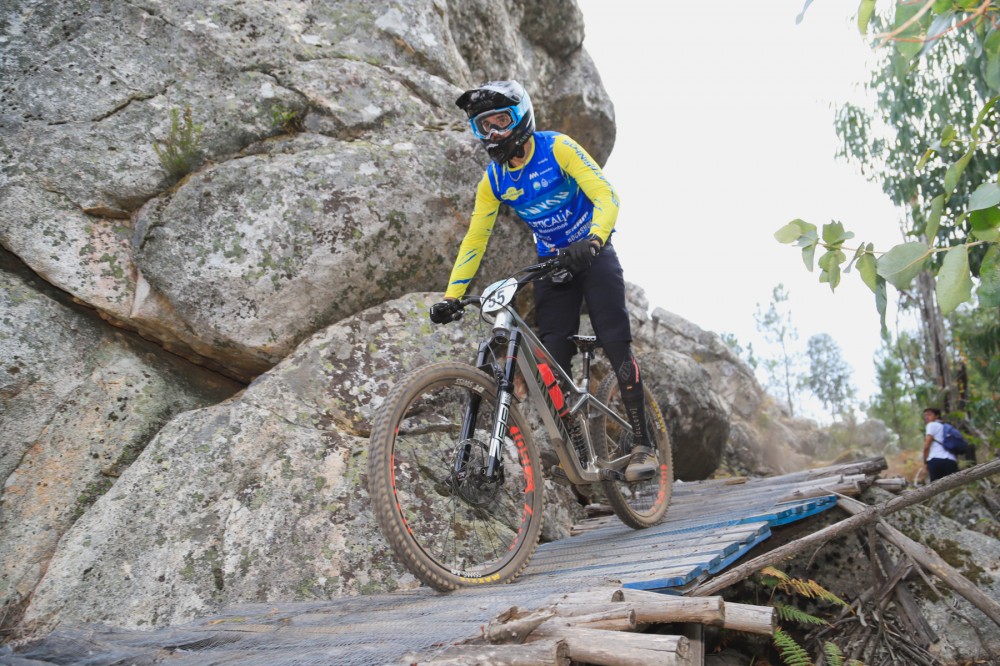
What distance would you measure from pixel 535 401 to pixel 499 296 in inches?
28.5

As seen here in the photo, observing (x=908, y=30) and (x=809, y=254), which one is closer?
(x=908, y=30)

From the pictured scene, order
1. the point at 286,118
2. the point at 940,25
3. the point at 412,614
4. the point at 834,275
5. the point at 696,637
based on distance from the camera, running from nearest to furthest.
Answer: the point at 940,25, the point at 834,275, the point at 412,614, the point at 696,637, the point at 286,118

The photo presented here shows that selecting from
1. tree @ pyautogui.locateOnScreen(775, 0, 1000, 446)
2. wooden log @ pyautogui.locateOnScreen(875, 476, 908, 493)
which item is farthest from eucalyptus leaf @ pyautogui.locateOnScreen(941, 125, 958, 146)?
wooden log @ pyautogui.locateOnScreen(875, 476, 908, 493)

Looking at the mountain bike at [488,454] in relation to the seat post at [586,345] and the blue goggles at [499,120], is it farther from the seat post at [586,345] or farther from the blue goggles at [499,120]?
the blue goggles at [499,120]

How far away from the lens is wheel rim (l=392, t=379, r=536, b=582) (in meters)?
3.78

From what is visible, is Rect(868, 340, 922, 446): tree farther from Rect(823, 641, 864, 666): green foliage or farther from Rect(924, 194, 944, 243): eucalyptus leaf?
Rect(924, 194, 944, 243): eucalyptus leaf

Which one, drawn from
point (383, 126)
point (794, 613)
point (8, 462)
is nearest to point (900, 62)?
point (794, 613)

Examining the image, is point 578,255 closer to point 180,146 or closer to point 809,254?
point 809,254

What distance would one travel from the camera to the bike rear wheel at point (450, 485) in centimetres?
341

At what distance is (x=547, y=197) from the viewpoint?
4902 millimetres

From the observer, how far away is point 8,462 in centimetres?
475

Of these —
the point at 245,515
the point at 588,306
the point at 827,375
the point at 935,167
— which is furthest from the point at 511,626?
the point at 827,375

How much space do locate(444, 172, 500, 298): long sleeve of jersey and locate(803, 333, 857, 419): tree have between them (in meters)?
60.7

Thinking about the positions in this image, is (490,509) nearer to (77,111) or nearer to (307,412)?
(307,412)
